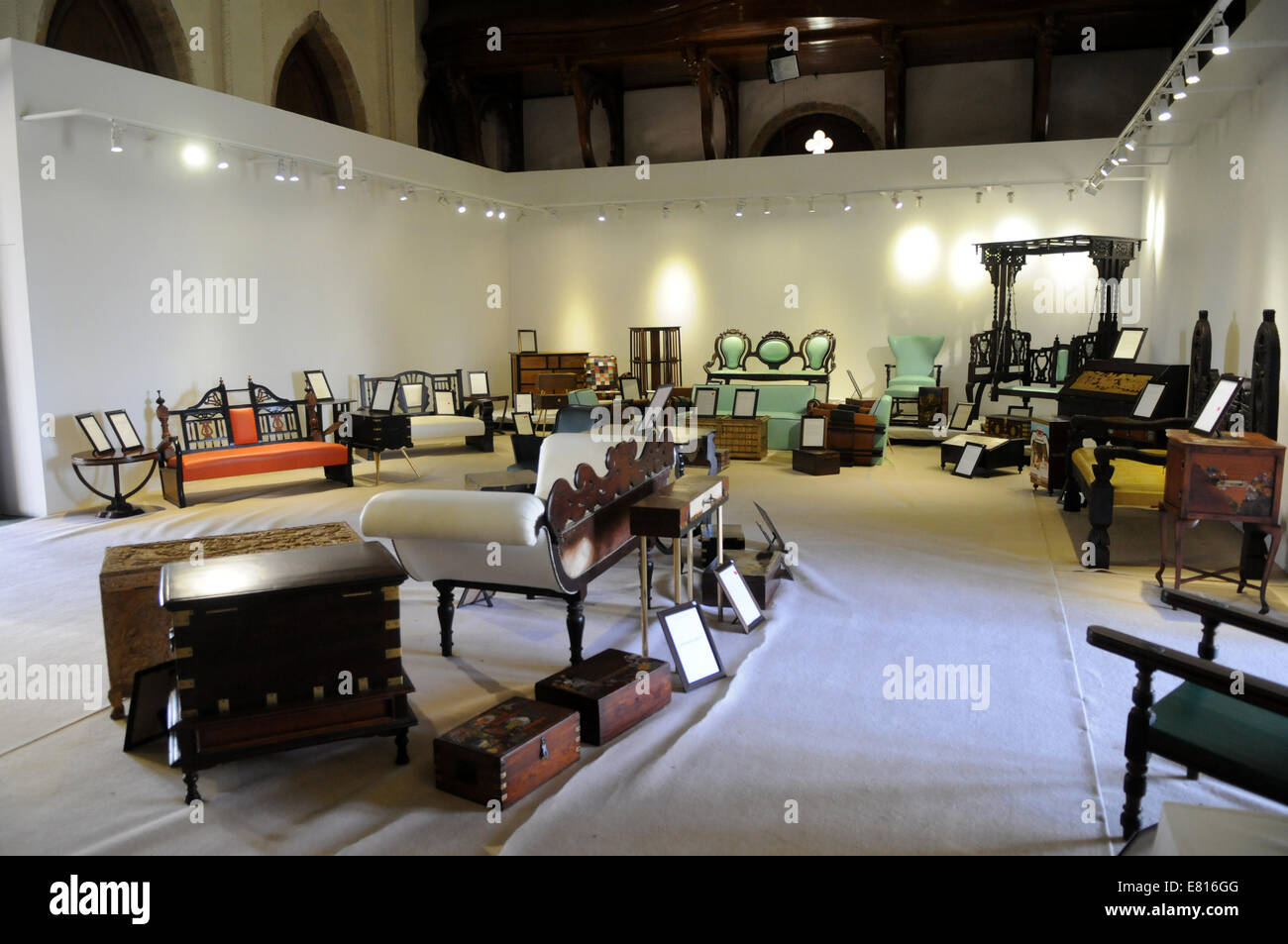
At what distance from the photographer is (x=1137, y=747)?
271 centimetres

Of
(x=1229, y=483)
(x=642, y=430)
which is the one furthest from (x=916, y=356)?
(x=642, y=430)

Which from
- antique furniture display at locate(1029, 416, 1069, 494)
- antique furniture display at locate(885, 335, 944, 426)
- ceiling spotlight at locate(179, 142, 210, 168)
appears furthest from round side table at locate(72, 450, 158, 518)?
antique furniture display at locate(885, 335, 944, 426)

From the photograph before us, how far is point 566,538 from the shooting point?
410 centimetres

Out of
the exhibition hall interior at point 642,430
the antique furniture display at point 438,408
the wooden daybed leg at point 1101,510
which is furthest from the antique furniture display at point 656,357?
the wooden daybed leg at point 1101,510

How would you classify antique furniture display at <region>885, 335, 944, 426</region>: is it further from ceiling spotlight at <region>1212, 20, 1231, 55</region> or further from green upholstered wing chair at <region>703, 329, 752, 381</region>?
ceiling spotlight at <region>1212, 20, 1231, 55</region>

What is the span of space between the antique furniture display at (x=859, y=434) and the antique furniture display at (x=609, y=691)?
6746mm

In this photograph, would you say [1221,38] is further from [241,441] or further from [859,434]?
[241,441]

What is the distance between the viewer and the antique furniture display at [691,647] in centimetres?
400

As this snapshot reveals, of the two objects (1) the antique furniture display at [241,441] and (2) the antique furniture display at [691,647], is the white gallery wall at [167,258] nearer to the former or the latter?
(1) the antique furniture display at [241,441]

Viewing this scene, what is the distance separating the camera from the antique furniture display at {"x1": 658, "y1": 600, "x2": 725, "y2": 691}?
4.00 m

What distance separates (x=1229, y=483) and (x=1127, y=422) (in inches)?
65.7

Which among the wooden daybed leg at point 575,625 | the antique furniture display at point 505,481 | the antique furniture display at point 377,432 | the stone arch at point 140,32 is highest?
the stone arch at point 140,32
